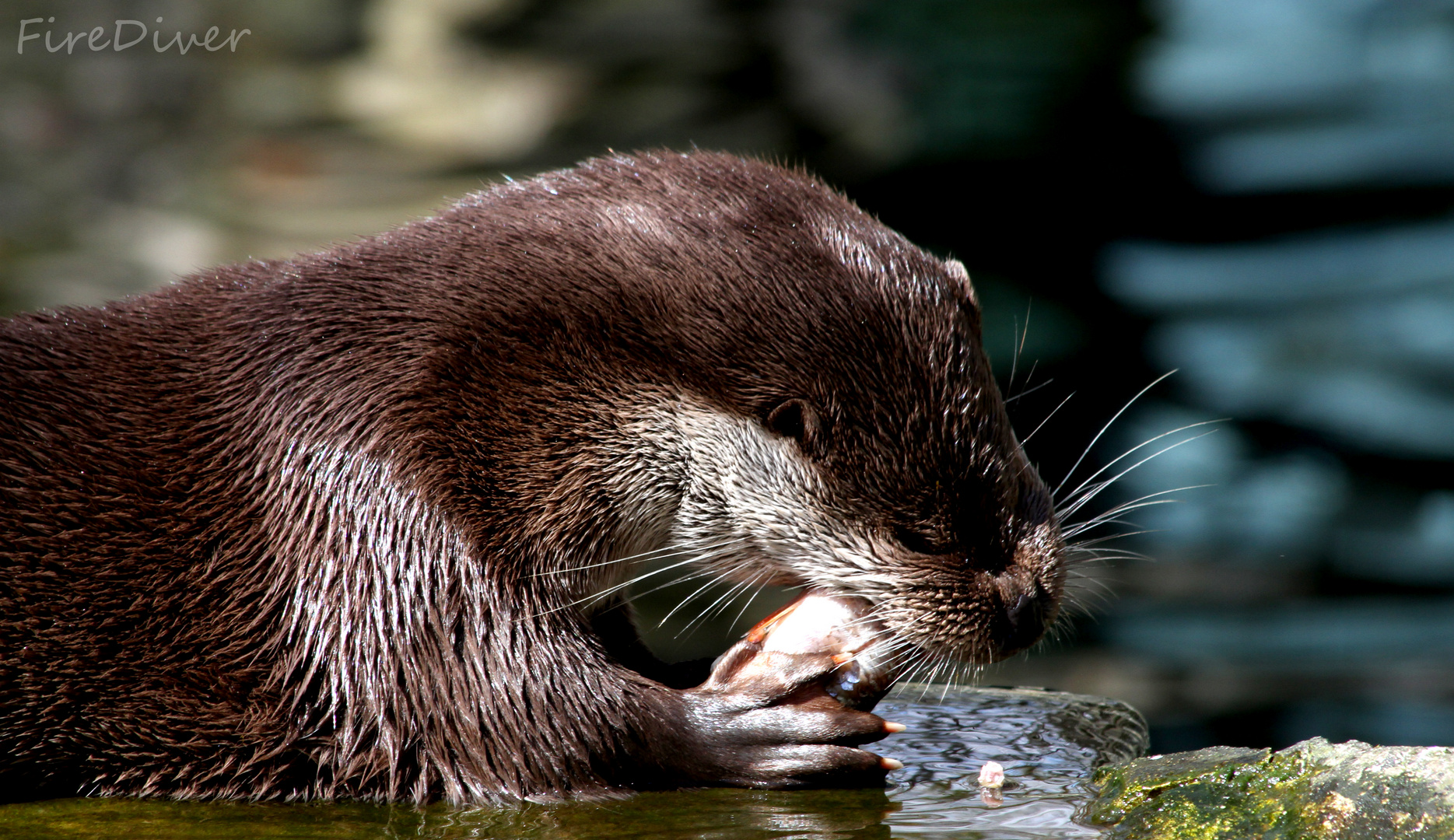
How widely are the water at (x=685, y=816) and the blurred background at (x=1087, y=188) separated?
221 inches

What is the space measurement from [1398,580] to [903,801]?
27.0ft

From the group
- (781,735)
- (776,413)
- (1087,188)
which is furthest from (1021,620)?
(1087,188)

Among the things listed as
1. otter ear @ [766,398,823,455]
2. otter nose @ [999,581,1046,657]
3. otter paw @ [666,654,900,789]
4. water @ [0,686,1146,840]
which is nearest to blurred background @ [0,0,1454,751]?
otter nose @ [999,581,1046,657]

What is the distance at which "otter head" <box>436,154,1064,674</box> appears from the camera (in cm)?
274

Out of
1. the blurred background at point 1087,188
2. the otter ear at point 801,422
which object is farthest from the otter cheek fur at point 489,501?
the blurred background at point 1087,188

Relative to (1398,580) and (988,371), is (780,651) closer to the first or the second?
(988,371)

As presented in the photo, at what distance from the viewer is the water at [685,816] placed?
7.97ft

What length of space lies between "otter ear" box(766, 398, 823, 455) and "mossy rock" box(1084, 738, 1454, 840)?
0.82 meters

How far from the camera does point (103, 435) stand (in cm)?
274

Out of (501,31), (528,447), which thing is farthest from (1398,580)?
(528,447)

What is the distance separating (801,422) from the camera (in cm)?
278

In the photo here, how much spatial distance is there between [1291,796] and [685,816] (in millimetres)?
987

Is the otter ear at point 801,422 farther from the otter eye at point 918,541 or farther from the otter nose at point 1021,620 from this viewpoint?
the otter nose at point 1021,620

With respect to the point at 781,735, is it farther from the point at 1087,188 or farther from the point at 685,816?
the point at 1087,188
